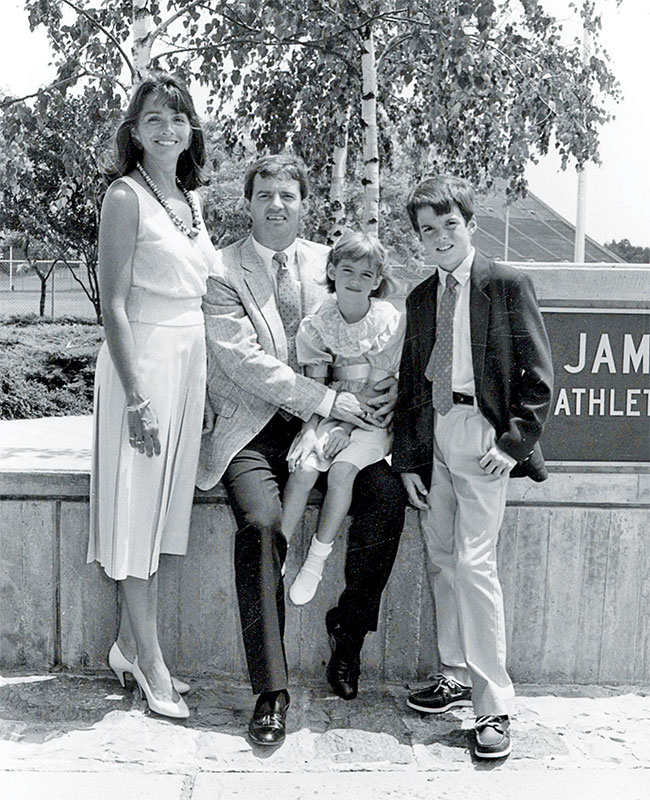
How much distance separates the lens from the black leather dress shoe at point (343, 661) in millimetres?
3584

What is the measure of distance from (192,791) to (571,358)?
2087 millimetres

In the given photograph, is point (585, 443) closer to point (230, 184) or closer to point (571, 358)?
point (571, 358)

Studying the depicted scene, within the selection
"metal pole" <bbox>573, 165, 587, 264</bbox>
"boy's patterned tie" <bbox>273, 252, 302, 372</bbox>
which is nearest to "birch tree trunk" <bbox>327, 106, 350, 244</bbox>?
"boy's patterned tie" <bbox>273, 252, 302, 372</bbox>

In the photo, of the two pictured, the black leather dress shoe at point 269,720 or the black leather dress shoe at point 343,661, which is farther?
the black leather dress shoe at point 343,661

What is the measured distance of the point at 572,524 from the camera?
12.5 feet

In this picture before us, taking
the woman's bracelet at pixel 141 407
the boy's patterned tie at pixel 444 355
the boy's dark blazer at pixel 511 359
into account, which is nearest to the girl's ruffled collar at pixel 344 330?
the boy's patterned tie at pixel 444 355

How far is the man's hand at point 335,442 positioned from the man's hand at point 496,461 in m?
0.51

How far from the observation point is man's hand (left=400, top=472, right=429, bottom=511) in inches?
137

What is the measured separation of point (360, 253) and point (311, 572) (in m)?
1.15

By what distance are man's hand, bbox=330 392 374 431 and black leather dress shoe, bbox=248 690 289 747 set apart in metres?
0.96

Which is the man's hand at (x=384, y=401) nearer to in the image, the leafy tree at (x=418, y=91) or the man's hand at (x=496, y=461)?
the man's hand at (x=496, y=461)

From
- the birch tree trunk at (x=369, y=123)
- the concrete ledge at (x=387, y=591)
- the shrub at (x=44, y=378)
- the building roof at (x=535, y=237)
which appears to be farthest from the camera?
the building roof at (x=535, y=237)

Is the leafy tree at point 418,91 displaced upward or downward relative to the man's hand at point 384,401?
upward

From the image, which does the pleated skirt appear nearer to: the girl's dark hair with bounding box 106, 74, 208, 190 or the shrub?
the girl's dark hair with bounding box 106, 74, 208, 190
